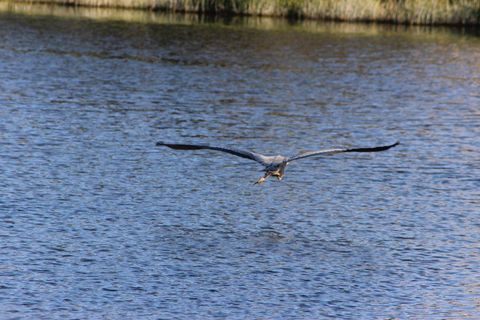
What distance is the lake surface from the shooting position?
1201cm

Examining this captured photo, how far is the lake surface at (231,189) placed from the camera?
39.4 feet

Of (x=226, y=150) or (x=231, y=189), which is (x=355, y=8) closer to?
(x=231, y=189)

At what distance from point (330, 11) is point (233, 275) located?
31974 millimetres

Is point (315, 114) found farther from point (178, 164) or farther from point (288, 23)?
point (288, 23)

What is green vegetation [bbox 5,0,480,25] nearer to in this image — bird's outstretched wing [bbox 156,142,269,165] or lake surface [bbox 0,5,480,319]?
lake surface [bbox 0,5,480,319]

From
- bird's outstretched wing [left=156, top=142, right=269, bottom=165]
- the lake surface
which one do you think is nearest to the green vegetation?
the lake surface

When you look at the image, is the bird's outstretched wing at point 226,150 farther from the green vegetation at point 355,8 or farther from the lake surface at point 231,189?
the green vegetation at point 355,8

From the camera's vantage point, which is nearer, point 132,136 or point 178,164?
point 178,164

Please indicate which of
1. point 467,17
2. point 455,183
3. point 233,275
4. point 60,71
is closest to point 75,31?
point 60,71

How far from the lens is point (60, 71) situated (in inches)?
1149

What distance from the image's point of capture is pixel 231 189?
1697 centimetres

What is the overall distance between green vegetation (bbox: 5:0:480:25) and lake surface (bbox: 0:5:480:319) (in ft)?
32.4

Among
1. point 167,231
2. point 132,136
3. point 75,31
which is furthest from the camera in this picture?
point 75,31

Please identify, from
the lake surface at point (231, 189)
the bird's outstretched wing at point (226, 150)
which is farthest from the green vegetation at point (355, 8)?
the bird's outstretched wing at point (226, 150)
